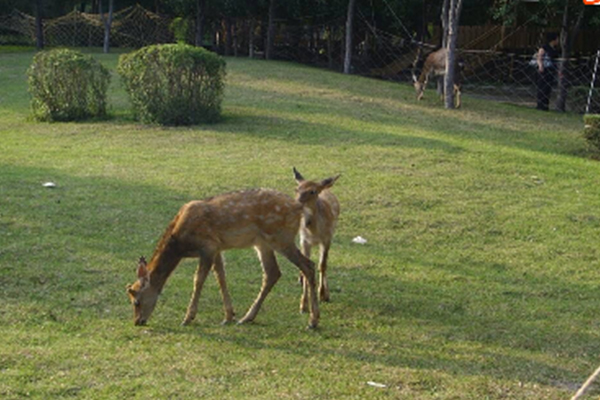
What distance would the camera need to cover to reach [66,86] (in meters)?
17.3

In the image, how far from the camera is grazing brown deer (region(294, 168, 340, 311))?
7.89m

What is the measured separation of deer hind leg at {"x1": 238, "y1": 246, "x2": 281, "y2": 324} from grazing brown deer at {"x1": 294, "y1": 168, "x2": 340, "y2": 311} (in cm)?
50

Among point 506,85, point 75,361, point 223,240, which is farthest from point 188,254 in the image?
point 506,85

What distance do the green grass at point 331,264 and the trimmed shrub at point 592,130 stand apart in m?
0.28

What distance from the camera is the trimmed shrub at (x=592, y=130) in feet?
48.4

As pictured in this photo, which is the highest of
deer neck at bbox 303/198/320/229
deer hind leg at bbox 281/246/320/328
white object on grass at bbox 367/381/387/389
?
deer neck at bbox 303/198/320/229

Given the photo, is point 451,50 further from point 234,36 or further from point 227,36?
point 227,36

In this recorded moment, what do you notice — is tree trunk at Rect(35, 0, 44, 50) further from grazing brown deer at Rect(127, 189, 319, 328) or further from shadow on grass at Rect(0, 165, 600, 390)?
grazing brown deer at Rect(127, 189, 319, 328)

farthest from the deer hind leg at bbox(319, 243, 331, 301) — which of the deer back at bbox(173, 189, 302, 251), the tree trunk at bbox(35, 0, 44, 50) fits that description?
the tree trunk at bbox(35, 0, 44, 50)

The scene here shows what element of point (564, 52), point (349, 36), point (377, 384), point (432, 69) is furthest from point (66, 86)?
point (349, 36)

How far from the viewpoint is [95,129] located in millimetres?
16469

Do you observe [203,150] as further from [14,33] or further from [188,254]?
[14,33]

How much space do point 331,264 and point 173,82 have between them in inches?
324

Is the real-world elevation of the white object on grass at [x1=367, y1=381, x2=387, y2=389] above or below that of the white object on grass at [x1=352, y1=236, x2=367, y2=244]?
above
